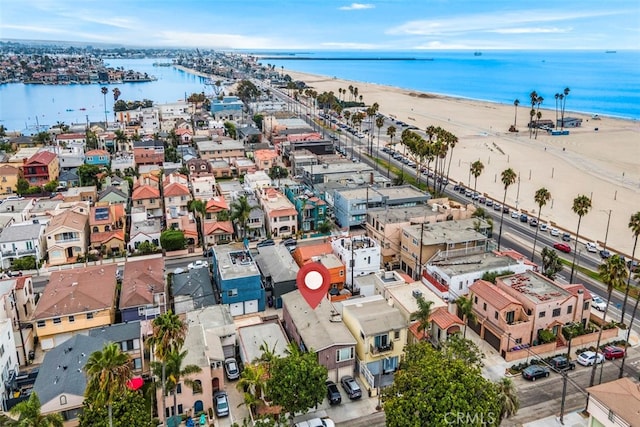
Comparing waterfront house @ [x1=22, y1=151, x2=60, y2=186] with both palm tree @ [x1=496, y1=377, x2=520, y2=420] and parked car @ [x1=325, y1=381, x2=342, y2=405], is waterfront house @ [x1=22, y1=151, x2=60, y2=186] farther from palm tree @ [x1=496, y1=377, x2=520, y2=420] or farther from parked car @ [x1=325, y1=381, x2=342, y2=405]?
palm tree @ [x1=496, y1=377, x2=520, y2=420]

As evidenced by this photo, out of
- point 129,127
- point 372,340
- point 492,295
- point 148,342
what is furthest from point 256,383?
point 129,127

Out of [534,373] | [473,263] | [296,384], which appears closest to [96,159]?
[473,263]

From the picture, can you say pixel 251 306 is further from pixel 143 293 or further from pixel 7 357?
pixel 7 357

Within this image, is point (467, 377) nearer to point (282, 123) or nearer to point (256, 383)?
point (256, 383)

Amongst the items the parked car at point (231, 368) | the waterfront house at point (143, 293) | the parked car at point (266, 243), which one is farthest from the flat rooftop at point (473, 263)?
the waterfront house at point (143, 293)

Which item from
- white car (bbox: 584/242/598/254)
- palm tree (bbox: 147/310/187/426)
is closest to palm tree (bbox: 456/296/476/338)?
palm tree (bbox: 147/310/187/426)
